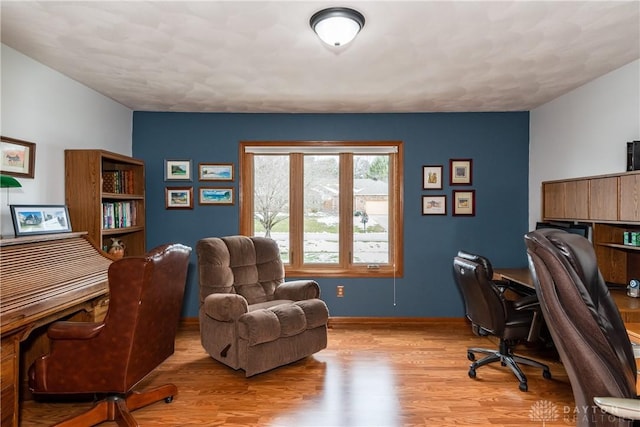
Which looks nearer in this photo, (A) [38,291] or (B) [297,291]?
(A) [38,291]

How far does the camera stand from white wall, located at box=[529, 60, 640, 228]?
282 centimetres

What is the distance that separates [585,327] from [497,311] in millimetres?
1727

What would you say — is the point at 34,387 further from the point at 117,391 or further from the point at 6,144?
the point at 6,144

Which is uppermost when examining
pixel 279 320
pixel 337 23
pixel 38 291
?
pixel 337 23

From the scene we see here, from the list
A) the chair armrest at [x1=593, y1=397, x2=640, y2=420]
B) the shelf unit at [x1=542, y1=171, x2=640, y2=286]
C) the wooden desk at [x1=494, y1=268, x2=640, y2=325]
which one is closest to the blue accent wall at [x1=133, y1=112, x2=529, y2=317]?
the wooden desk at [x1=494, y1=268, x2=640, y2=325]

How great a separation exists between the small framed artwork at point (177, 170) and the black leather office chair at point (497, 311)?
3.13m

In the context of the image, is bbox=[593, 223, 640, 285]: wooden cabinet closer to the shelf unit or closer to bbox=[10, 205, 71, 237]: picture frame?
the shelf unit

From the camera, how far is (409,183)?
423cm

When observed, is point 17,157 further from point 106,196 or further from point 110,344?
point 110,344

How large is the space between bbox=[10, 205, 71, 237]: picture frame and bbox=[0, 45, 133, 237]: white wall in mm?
120

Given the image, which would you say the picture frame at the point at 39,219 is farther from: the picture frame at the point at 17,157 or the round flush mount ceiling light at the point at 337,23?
the round flush mount ceiling light at the point at 337,23

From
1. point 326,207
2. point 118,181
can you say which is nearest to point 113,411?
point 118,181

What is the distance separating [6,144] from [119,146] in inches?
59.1

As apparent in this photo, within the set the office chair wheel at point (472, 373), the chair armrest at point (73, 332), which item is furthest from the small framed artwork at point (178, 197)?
the office chair wheel at point (472, 373)
